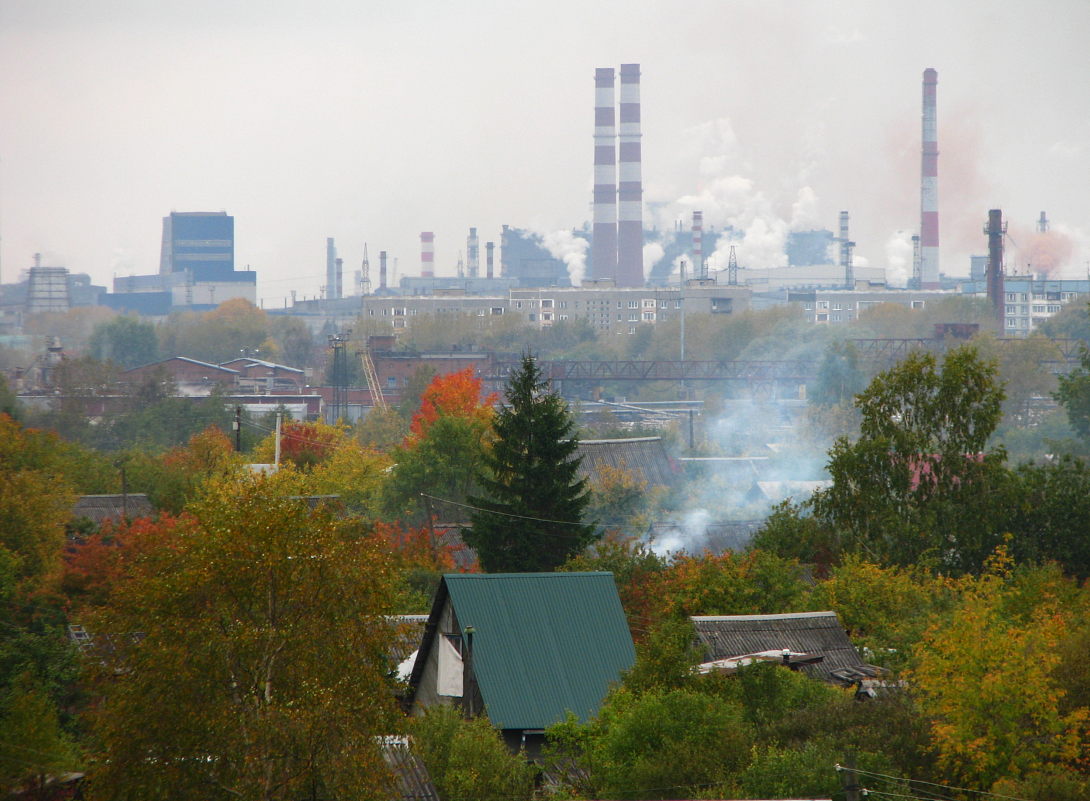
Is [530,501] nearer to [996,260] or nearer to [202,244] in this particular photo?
[996,260]

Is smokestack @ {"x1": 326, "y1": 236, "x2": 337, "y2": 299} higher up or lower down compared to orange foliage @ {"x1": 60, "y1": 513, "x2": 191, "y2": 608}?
higher up

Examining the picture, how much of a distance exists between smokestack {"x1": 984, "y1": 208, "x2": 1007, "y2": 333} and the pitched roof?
225 feet

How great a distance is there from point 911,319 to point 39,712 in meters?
94.2

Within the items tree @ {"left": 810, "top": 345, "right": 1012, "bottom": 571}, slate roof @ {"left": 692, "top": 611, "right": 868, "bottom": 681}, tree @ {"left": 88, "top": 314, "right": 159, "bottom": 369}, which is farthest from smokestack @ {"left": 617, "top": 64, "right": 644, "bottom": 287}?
slate roof @ {"left": 692, "top": 611, "right": 868, "bottom": 681}

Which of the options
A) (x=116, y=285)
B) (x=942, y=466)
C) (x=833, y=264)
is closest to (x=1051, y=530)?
(x=942, y=466)

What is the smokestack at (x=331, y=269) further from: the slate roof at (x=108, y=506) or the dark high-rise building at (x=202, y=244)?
the slate roof at (x=108, y=506)

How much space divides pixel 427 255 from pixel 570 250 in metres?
18.3

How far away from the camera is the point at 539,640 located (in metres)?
13.8

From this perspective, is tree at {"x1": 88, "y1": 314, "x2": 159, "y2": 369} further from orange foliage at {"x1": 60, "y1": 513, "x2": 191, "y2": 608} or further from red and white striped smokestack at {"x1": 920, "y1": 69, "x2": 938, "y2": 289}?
orange foliage at {"x1": 60, "y1": 513, "x2": 191, "y2": 608}

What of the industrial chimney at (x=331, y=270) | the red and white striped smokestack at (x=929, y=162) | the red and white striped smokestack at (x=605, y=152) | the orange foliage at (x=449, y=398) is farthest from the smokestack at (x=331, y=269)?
the orange foliage at (x=449, y=398)

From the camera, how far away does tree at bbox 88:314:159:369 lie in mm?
87938

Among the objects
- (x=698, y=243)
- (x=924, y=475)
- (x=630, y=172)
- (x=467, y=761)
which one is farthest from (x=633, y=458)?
(x=698, y=243)

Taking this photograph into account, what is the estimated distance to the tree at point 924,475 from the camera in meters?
20.3

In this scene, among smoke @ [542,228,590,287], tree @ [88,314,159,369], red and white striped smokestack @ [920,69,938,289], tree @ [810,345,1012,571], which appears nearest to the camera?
tree @ [810,345,1012,571]
